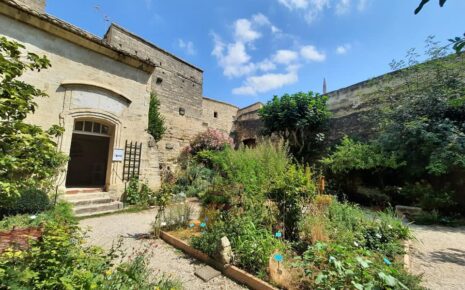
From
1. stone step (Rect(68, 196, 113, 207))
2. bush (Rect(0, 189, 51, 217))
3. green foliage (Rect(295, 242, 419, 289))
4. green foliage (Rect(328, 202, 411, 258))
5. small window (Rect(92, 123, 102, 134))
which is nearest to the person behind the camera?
green foliage (Rect(295, 242, 419, 289))

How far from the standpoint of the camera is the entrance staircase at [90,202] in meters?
5.47

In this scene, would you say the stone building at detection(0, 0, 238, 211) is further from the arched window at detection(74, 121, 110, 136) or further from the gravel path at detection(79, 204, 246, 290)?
the gravel path at detection(79, 204, 246, 290)

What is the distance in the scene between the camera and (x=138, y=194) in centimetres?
668

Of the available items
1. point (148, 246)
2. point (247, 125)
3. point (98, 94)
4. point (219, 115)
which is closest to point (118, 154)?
point (98, 94)

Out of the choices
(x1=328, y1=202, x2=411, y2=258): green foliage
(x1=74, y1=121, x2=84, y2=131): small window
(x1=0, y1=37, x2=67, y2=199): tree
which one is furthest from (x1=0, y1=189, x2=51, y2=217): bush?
(x1=328, y1=202, x2=411, y2=258): green foliage

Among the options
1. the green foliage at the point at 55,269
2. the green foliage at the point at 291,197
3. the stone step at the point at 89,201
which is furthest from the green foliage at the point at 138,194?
the green foliage at the point at 55,269

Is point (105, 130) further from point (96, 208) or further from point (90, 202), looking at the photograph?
point (96, 208)

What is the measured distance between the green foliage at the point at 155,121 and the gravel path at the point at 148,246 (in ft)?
12.9

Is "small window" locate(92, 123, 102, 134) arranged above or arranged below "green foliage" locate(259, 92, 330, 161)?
below

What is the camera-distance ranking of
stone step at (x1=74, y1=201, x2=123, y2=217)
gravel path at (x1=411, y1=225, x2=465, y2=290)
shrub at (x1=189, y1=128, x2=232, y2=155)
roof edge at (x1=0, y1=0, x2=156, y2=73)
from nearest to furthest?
gravel path at (x1=411, y1=225, x2=465, y2=290)
roof edge at (x1=0, y1=0, x2=156, y2=73)
stone step at (x1=74, y1=201, x2=123, y2=217)
shrub at (x1=189, y1=128, x2=232, y2=155)

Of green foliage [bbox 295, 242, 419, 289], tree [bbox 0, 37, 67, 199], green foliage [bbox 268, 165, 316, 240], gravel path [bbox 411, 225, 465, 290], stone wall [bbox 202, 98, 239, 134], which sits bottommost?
gravel path [bbox 411, 225, 465, 290]

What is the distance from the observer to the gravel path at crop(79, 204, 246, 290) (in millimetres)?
2675

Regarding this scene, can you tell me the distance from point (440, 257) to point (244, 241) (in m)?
2.97

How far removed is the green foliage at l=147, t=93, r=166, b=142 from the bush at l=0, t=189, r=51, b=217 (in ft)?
14.3
